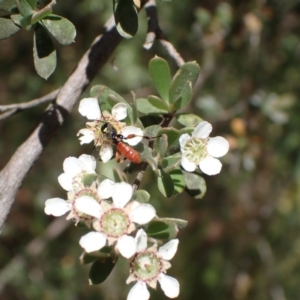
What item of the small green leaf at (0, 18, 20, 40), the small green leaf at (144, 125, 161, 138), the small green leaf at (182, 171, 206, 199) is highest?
the small green leaf at (0, 18, 20, 40)

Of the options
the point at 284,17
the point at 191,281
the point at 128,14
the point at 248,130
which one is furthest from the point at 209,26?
the point at 191,281

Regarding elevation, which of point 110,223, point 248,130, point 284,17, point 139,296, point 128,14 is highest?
point 128,14

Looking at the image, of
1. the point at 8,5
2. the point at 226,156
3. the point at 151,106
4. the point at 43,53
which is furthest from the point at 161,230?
the point at 226,156

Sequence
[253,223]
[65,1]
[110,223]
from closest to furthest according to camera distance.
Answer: [110,223] → [253,223] → [65,1]

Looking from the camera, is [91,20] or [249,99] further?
[91,20]

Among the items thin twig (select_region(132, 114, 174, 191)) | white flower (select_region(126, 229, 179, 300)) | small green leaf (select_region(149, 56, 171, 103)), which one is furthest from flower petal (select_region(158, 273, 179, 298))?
small green leaf (select_region(149, 56, 171, 103))

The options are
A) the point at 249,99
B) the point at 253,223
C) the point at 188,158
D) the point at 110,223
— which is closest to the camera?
the point at 110,223

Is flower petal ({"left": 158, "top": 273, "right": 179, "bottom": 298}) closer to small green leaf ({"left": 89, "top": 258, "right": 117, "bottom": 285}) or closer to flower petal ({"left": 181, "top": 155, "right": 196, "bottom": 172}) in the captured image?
small green leaf ({"left": 89, "top": 258, "right": 117, "bottom": 285})

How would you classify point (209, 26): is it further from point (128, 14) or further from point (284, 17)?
point (128, 14)
